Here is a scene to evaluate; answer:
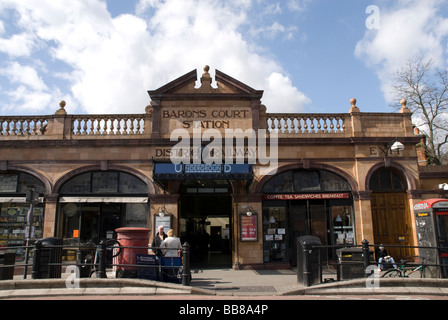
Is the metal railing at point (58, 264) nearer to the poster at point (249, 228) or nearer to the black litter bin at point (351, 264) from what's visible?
the black litter bin at point (351, 264)

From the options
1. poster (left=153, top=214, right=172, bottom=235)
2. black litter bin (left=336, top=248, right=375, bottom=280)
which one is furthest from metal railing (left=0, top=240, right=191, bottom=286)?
poster (left=153, top=214, right=172, bottom=235)

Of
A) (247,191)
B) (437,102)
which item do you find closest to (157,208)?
(247,191)

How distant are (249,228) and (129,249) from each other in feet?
19.8

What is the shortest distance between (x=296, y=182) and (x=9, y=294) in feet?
35.8

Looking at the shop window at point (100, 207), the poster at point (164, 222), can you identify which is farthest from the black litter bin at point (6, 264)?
the poster at point (164, 222)

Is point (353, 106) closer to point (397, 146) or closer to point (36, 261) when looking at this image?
point (397, 146)

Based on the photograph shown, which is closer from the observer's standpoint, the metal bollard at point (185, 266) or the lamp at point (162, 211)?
the metal bollard at point (185, 266)

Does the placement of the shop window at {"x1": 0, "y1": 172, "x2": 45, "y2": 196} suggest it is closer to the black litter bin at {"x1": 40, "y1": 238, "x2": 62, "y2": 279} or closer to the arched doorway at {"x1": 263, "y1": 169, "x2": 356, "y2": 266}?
the black litter bin at {"x1": 40, "y1": 238, "x2": 62, "y2": 279}

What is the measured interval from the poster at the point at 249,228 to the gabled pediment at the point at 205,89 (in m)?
5.14

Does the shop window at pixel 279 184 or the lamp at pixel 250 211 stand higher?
the shop window at pixel 279 184

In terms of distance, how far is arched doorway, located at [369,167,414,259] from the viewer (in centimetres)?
1525

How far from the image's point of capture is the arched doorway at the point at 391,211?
15250mm

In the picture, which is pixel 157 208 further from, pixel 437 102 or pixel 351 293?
pixel 437 102

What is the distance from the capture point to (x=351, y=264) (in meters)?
10.3
